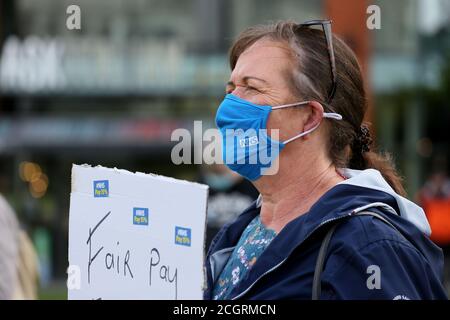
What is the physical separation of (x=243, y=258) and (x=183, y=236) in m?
0.45

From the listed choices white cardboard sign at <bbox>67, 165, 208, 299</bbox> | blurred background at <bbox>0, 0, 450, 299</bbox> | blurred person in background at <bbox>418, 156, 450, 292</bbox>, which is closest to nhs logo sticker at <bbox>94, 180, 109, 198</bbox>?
white cardboard sign at <bbox>67, 165, 208, 299</bbox>

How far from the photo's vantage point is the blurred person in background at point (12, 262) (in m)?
3.58

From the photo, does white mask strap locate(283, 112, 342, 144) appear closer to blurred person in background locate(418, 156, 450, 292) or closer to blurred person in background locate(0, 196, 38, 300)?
blurred person in background locate(0, 196, 38, 300)

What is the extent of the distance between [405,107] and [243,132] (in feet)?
47.2

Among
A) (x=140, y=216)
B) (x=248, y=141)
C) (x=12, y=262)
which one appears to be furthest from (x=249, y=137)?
(x=12, y=262)

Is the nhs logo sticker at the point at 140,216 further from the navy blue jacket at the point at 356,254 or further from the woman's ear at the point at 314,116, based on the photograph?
the woman's ear at the point at 314,116

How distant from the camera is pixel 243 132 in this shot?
262cm

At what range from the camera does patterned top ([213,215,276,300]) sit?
8.29ft

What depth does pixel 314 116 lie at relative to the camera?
8.41 ft

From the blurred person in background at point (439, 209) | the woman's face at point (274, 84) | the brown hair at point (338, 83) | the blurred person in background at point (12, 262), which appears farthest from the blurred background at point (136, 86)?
the woman's face at point (274, 84)

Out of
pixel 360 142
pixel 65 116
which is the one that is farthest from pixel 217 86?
pixel 360 142

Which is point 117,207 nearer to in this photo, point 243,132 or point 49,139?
point 243,132

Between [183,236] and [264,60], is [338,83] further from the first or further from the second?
[183,236]

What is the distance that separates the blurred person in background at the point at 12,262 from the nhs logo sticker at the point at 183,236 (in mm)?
1526
